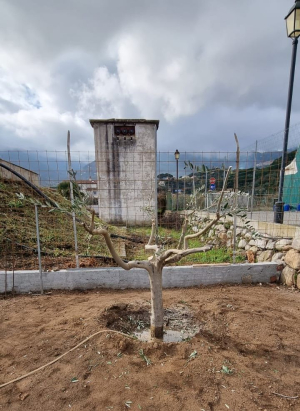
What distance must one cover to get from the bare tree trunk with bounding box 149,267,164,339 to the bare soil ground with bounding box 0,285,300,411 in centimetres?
23

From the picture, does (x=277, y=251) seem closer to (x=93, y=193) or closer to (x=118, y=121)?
(x=93, y=193)

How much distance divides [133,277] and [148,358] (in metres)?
1.81

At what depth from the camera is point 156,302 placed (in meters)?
2.21

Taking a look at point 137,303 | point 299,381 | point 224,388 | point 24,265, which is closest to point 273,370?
Answer: point 299,381

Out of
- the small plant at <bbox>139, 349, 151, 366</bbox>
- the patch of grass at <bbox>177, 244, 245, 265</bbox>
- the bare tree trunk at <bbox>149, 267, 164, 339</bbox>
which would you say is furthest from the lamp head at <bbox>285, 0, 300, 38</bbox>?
the small plant at <bbox>139, 349, 151, 366</bbox>

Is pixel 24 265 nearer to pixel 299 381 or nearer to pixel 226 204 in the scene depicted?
pixel 226 204

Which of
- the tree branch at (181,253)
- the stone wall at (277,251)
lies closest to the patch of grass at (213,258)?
the stone wall at (277,251)

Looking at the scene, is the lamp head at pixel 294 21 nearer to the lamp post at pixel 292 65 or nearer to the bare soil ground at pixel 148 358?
the lamp post at pixel 292 65

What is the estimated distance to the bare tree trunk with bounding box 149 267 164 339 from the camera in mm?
2203

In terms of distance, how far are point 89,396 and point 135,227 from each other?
226 inches

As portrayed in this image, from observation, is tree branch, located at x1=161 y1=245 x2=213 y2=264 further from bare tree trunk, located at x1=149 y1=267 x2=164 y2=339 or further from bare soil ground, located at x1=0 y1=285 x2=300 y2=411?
bare soil ground, located at x1=0 y1=285 x2=300 y2=411

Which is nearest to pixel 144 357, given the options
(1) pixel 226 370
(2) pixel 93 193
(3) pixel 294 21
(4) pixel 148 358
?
(4) pixel 148 358

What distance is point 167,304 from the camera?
2.99 m

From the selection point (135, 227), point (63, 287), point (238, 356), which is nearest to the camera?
point (238, 356)
